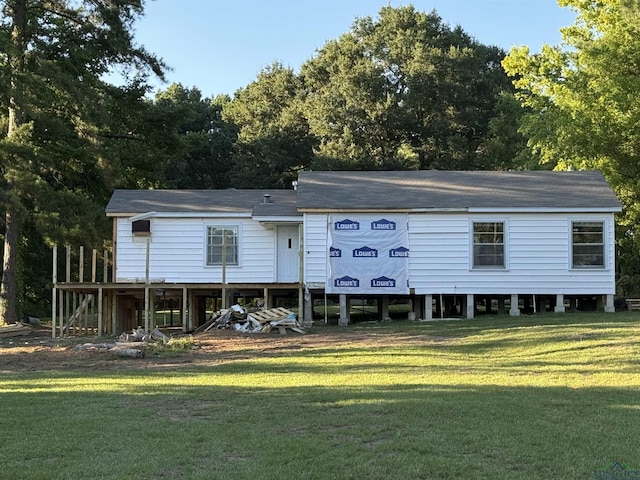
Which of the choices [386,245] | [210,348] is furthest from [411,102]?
[210,348]

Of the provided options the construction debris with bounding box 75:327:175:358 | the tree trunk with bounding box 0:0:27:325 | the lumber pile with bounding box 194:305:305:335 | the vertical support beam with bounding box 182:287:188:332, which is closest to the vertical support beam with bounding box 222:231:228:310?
the lumber pile with bounding box 194:305:305:335

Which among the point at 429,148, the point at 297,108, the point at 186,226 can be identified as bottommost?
the point at 186,226

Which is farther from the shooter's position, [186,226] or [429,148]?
[429,148]

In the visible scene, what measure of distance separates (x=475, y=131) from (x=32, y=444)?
3710 centimetres

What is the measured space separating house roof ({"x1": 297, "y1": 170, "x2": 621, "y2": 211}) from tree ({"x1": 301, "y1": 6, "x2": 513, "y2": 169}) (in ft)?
52.3

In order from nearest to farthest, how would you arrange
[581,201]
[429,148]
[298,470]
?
[298,470] → [581,201] → [429,148]

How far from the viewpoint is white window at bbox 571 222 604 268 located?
18438 millimetres

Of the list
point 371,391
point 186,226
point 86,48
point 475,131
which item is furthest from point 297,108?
point 371,391

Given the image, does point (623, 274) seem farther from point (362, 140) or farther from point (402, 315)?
point (362, 140)

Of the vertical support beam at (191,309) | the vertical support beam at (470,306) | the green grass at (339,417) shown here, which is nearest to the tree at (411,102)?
the vertical support beam at (191,309)

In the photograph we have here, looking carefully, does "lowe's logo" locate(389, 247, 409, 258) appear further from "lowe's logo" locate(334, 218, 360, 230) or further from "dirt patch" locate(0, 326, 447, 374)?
"dirt patch" locate(0, 326, 447, 374)

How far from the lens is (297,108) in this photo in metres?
41.2

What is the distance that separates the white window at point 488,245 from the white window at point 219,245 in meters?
6.94

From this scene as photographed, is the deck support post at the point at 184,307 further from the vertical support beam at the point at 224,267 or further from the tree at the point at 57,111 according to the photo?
the tree at the point at 57,111
